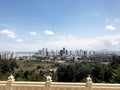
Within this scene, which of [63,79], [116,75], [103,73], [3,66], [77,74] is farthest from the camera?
[3,66]

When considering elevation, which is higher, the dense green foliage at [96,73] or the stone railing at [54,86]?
the stone railing at [54,86]

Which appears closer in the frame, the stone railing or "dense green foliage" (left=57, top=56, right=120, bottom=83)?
the stone railing

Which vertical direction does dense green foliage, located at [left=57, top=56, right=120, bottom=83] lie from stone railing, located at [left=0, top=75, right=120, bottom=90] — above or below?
below

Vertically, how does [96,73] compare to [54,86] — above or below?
below

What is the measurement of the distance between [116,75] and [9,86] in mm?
9527

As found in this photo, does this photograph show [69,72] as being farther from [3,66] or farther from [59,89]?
[59,89]

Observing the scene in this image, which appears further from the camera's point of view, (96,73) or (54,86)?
(96,73)

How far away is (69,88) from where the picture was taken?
848cm

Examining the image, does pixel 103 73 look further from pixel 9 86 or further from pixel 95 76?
pixel 9 86

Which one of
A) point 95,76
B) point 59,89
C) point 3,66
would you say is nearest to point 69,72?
point 95,76

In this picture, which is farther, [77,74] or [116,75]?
[77,74]

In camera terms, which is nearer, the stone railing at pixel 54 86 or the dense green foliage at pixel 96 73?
the stone railing at pixel 54 86

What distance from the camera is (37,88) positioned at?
8.54m

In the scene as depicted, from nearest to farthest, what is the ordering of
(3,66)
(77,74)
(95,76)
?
1. (95,76)
2. (77,74)
3. (3,66)
